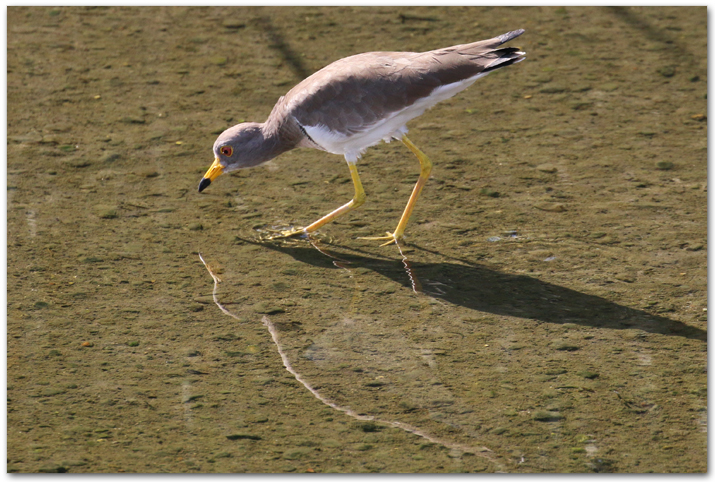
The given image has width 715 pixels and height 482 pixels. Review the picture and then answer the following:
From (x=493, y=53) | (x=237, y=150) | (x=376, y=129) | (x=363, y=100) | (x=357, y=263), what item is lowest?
(x=357, y=263)

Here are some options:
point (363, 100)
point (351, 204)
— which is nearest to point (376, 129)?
point (363, 100)

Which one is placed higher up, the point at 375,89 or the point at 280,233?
the point at 375,89

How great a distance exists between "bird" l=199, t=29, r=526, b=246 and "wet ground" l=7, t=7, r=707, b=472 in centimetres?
54

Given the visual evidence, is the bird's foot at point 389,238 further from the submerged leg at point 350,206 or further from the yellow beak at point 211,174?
the yellow beak at point 211,174

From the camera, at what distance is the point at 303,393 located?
4.87 meters

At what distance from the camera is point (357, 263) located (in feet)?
20.1

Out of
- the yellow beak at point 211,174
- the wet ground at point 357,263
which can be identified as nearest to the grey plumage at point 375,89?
the yellow beak at point 211,174

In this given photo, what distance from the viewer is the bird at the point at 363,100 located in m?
5.97

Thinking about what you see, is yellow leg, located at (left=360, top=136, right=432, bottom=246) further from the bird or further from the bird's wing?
the bird's wing

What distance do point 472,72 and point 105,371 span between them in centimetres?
277

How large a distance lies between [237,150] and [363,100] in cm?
90

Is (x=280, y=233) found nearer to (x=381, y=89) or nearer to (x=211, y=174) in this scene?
(x=211, y=174)

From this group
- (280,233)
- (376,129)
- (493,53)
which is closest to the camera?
(493,53)

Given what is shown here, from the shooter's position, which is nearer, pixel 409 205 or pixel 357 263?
pixel 357 263
